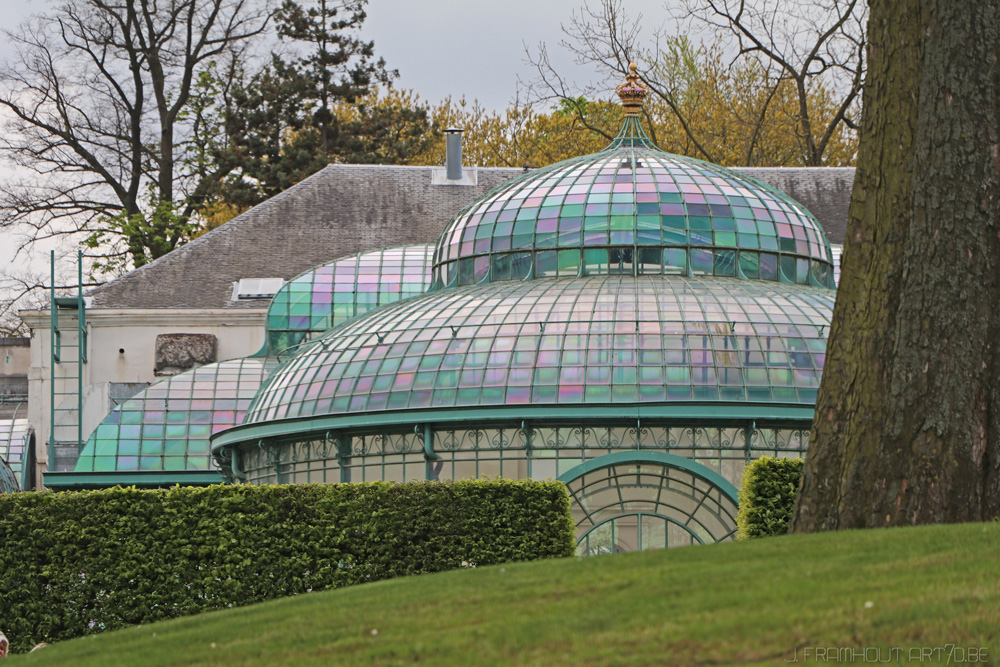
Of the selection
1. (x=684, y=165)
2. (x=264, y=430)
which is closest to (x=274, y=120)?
(x=684, y=165)

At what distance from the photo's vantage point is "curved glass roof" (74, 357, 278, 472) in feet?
91.4

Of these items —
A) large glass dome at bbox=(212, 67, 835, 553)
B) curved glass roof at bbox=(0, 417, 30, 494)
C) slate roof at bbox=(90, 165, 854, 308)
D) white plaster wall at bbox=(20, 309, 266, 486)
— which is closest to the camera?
large glass dome at bbox=(212, 67, 835, 553)

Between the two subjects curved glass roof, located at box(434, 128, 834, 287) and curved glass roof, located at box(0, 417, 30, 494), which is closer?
curved glass roof, located at box(434, 128, 834, 287)

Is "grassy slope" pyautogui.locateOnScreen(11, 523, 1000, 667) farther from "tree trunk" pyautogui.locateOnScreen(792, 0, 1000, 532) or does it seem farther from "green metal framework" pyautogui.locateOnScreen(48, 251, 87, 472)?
"green metal framework" pyautogui.locateOnScreen(48, 251, 87, 472)

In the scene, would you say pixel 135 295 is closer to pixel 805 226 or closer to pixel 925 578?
pixel 805 226

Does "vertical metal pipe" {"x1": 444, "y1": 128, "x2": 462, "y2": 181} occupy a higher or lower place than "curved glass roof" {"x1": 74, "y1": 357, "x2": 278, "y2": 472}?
higher

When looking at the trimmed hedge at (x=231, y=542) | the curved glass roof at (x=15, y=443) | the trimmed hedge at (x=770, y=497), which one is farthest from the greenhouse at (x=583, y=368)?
the curved glass roof at (x=15, y=443)

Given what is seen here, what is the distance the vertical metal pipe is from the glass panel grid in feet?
41.0

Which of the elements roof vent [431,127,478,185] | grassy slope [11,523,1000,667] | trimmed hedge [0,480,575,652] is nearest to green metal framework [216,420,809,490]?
trimmed hedge [0,480,575,652]

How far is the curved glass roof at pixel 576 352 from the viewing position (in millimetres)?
21516

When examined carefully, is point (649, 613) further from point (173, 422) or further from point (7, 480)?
point (7, 480)

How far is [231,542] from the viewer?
59.8 feet

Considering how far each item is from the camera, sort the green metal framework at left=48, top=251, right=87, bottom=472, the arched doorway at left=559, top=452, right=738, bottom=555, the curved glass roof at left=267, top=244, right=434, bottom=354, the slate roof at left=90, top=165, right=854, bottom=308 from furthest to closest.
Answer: the slate roof at left=90, top=165, right=854, bottom=308
the green metal framework at left=48, top=251, right=87, bottom=472
the curved glass roof at left=267, top=244, right=434, bottom=354
the arched doorway at left=559, top=452, right=738, bottom=555

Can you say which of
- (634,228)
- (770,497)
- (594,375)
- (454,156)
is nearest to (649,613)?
(770,497)
